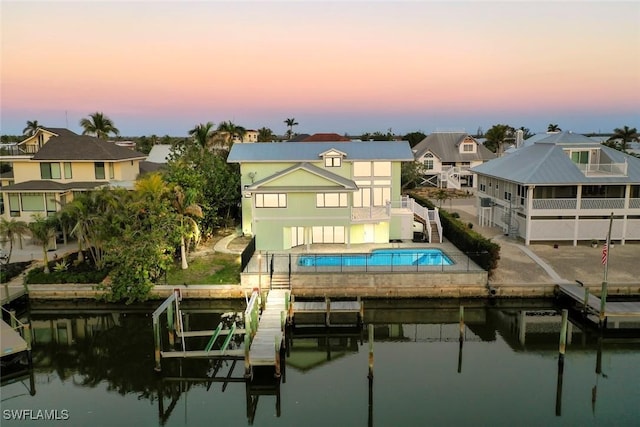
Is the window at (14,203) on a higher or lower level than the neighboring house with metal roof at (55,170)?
lower

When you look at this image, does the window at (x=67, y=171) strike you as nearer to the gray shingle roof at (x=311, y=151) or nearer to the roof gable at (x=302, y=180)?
the gray shingle roof at (x=311, y=151)

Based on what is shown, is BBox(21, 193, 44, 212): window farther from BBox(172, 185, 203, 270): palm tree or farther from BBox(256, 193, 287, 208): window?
BBox(256, 193, 287, 208): window

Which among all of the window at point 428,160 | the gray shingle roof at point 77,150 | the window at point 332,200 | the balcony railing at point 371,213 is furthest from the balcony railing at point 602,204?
the gray shingle roof at point 77,150

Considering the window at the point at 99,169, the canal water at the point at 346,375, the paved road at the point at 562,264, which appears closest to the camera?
the canal water at the point at 346,375

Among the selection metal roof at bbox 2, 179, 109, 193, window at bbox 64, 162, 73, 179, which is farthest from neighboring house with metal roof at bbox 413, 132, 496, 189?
window at bbox 64, 162, 73, 179

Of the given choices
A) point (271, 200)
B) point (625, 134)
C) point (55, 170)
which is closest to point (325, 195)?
point (271, 200)
